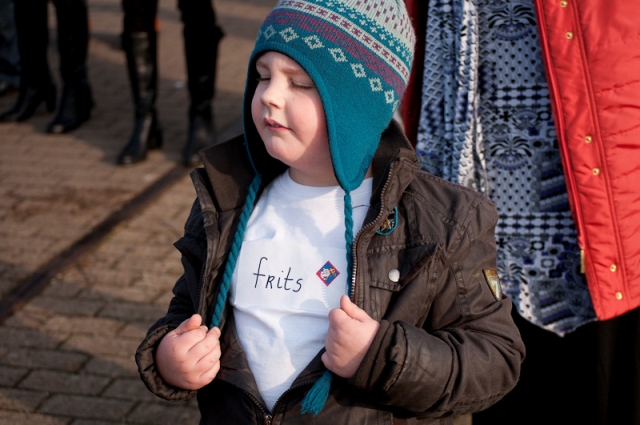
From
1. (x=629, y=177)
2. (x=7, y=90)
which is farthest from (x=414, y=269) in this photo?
(x=7, y=90)

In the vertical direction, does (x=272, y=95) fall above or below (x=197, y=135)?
above

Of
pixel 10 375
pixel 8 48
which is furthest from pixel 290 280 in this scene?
pixel 8 48

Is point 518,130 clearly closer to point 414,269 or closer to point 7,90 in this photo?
point 414,269

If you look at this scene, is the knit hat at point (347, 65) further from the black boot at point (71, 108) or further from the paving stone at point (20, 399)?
the black boot at point (71, 108)

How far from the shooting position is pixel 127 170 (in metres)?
5.79

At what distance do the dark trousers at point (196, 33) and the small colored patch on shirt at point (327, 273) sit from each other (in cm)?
385

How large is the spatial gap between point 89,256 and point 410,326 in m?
3.13

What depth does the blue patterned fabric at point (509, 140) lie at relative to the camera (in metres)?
2.47

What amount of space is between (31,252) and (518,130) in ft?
9.94

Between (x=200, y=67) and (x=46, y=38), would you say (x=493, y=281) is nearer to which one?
(x=200, y=67)

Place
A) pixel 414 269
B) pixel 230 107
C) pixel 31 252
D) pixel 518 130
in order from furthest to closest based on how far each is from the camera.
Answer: pixel 230 107, pixel 31 252, pixel 518 130, pixel 414 269

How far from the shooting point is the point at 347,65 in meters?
1.90

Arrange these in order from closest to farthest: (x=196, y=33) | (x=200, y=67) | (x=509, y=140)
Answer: (x=509, y=140) → (x=196, y=33) → (x=200, y=67)

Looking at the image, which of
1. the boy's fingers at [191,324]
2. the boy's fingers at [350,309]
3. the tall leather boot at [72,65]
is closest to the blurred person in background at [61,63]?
the tall leather boot at [72,65]
